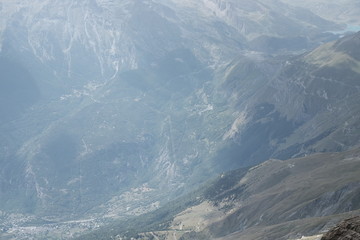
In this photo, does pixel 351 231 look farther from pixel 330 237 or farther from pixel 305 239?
pixel 305 239

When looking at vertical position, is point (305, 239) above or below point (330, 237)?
below

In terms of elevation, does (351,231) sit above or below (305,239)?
above

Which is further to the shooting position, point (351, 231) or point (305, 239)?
point (305, 239)

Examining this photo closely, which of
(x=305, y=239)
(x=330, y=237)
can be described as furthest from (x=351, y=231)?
(x=305, y=239)

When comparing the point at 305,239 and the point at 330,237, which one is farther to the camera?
the point at 305,239
